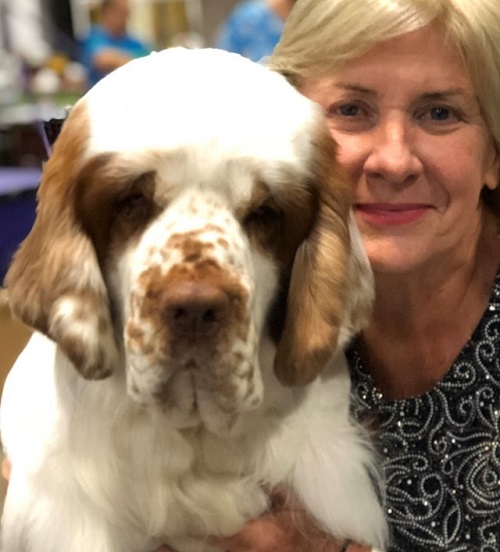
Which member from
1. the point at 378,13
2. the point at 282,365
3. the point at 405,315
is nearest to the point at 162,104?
the point at 282,365

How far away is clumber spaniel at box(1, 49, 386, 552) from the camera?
2.91ft

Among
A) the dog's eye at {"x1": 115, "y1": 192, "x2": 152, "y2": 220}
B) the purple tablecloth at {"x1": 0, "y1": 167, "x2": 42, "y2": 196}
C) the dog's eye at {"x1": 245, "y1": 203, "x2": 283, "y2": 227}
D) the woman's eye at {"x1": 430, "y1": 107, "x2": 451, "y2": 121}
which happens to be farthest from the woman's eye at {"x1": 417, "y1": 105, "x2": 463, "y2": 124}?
the purple tablecloth at {"x1": 0, "y1": 167, "x2": 42, "y2": 196}

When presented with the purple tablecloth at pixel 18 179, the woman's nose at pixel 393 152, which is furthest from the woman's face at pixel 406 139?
the purple tablecloth at pixel 18 179

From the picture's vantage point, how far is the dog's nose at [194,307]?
0.82 metres

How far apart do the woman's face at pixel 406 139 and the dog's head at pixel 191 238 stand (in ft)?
0.60

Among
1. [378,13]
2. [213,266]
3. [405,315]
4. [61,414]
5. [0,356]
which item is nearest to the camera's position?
[213,266]

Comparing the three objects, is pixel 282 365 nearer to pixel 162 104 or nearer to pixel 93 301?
pixel 93 301

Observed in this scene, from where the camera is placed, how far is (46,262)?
38.2 inches

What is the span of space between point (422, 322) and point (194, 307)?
0.62m

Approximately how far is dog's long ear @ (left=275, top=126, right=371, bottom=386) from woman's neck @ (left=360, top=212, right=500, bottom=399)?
293 mm

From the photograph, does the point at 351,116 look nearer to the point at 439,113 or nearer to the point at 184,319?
the point at 439,113

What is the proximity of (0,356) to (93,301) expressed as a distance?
3.94 feet

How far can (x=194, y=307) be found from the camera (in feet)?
2.71

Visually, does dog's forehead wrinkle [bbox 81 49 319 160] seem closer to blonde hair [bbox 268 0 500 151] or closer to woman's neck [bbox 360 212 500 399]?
blonde hair [bbox 268 0 500 151]
